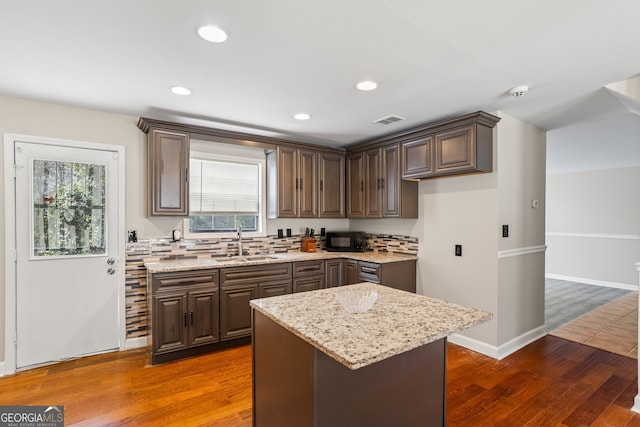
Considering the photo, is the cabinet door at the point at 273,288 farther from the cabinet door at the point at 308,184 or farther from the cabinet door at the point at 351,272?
the cabinet door at the point at 308,184

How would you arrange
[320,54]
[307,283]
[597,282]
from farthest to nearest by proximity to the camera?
[597,282], [307,283], [320,54]

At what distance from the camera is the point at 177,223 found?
142 inches

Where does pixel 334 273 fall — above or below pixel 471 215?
below

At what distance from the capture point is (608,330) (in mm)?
3957

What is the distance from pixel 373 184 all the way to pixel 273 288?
5.92 feet

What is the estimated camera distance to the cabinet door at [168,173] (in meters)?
3.29

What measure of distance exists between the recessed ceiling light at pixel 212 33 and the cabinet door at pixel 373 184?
8.57 ft

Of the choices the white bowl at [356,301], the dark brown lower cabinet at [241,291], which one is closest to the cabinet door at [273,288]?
Answer: the dark brown lower cabinet at [241,291]

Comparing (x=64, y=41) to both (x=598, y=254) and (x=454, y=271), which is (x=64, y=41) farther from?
(x=598, y=254)

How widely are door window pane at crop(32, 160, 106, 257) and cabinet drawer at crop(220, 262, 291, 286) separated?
121 cm

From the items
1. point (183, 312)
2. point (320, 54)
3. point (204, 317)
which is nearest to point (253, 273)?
point (204, 317)

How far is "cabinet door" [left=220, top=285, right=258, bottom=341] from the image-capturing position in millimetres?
3363

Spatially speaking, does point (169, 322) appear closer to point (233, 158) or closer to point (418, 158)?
point (233, 158)

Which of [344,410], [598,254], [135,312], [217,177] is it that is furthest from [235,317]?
[598,254]
